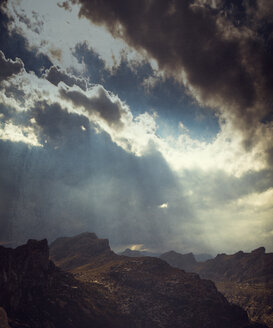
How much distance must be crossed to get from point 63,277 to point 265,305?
20089cm

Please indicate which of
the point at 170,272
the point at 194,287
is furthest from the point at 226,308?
the point at 170,272

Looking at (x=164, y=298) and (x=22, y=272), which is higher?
(x=22, y=272)

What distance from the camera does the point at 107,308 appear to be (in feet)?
352

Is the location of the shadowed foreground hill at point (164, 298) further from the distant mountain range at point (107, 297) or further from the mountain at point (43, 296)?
the mountain at point (43, 296)

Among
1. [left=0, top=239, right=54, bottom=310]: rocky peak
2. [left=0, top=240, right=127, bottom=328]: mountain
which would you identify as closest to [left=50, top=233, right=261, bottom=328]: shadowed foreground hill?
[left=0, top=240, right=127, bottom=328]: mountain

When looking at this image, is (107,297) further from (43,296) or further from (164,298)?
(43,296)

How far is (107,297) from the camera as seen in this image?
116750 mm

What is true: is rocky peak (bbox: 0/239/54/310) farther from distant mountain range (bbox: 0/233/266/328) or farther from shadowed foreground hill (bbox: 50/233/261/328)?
shadowed foreground hill (bbox: 50/233/261/328)

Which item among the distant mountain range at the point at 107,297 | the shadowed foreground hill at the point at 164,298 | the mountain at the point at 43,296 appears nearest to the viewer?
the mountain at the point at 43,296

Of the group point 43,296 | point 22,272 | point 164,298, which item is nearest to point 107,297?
point 164,298

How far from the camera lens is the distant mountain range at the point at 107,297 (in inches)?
3127

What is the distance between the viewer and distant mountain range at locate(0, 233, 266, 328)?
79.4 m

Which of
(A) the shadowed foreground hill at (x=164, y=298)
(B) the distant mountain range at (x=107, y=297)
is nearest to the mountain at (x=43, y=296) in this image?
(B) the distant mountain range at (x=107, y=297)

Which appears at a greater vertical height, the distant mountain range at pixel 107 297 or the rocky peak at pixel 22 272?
the rocky peak at pixel 22 272
